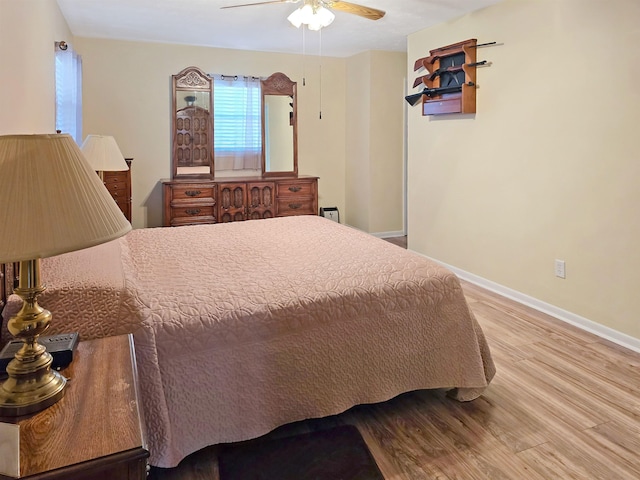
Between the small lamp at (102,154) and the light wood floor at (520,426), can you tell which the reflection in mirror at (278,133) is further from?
the light wood floor at (520,426)

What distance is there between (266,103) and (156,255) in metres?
3.52

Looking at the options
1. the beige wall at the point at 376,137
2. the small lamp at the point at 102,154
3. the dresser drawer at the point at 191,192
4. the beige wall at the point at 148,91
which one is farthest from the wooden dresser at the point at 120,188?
the beige wall at the point at 376,137

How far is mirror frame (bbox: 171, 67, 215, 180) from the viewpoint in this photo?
5227mm

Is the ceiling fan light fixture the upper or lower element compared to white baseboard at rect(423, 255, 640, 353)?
upper

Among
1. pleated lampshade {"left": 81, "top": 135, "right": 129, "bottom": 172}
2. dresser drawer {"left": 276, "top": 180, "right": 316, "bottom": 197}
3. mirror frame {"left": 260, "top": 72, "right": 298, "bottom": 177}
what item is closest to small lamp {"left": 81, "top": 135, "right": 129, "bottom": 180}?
pleated lampshade {"left": 81, "top": 135, "right": 129, "bottom": 172}

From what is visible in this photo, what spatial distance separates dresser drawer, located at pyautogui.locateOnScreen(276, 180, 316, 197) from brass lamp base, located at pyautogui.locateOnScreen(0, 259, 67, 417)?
4365 mm

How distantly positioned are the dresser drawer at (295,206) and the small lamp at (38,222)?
4.34 m

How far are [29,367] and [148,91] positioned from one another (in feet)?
15.3

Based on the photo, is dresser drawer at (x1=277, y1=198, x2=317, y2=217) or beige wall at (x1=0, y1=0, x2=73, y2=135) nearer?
beige wall at (x1=0, y1=0, x2=73, y2=135)

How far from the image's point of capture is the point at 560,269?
3334 mm

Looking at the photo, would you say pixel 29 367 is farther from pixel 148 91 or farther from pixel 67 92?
pixel 148 91

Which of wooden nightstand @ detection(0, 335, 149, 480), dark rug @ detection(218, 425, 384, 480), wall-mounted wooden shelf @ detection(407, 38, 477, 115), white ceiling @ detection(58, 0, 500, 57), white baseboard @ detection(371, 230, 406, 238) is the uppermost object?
white ceiling @ detection(58, 0, 500, 57)

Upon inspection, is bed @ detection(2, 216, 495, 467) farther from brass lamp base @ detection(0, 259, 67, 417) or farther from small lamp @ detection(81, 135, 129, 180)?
small lamp @ detection(81, 135, 129, 180)

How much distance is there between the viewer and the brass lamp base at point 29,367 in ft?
3.42
